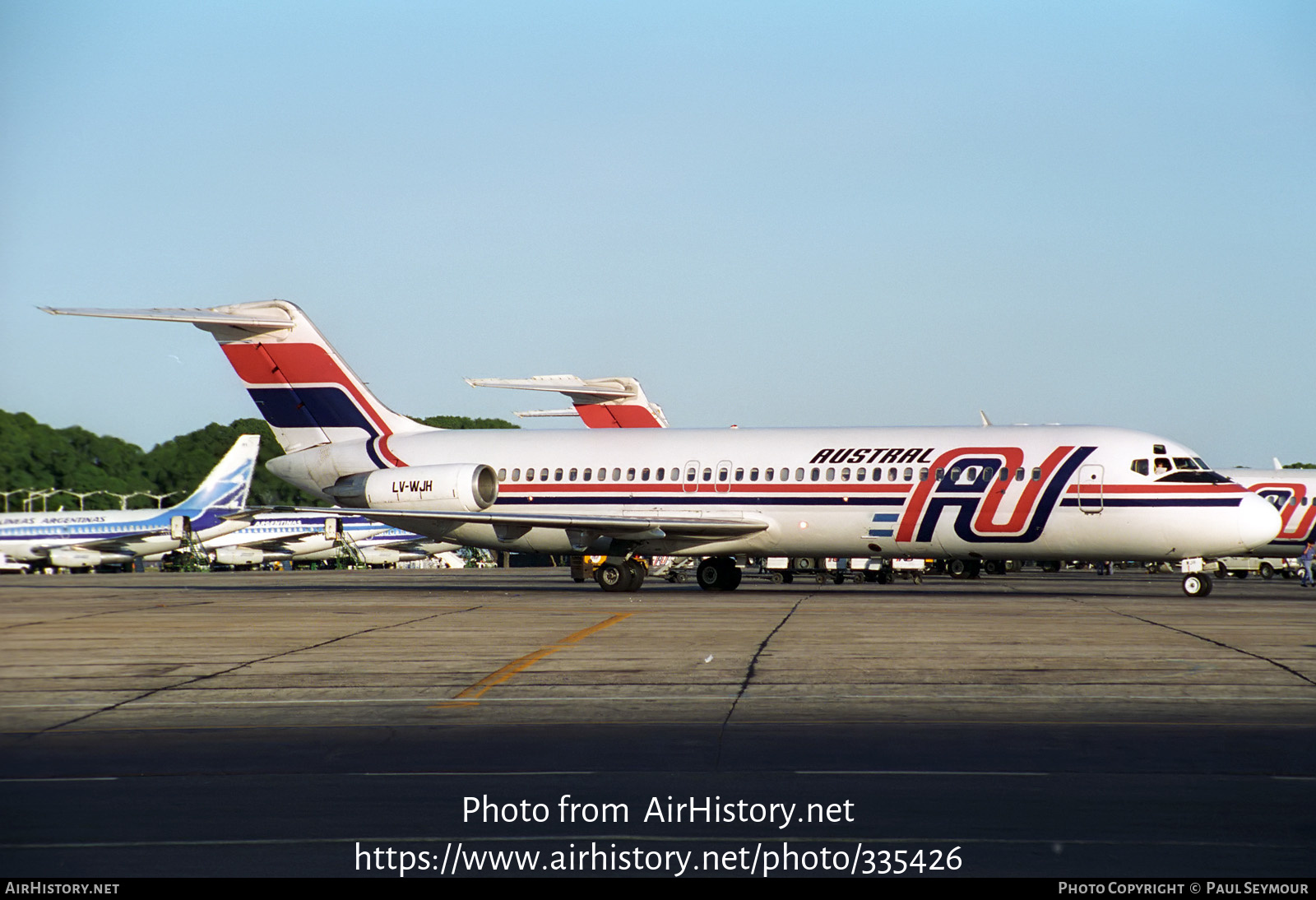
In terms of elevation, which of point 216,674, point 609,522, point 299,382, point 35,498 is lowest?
point 35,498

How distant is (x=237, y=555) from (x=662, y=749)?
82.2 meters

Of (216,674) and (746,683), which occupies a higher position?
(216,674)

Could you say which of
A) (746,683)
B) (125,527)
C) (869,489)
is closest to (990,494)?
(869,489)

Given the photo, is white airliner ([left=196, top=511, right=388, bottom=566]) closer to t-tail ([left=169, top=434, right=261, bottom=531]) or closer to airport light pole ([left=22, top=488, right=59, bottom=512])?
t-tail ([left=169, top=434, right=261, bottom=531])

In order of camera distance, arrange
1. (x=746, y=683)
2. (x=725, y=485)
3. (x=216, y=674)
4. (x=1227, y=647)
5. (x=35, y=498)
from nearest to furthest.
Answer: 1. (x=746, y=683)
2. (x=216, y=674)
3. (x=1227, y=647)
4. (x=725, y=485)
5. (x=35, y=498)

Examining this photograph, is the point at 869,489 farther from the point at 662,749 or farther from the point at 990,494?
the point at 662,749

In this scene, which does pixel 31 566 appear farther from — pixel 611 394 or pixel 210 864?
pixel 210 864

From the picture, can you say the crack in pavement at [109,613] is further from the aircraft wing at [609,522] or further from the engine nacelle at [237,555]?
the engine nacelle at [237,555]

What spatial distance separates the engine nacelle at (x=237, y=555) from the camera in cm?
8706

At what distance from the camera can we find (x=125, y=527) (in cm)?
8081

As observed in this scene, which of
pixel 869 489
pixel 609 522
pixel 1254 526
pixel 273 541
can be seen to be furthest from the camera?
pixel 273 541

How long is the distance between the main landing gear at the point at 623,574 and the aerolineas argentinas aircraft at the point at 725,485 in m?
0.06

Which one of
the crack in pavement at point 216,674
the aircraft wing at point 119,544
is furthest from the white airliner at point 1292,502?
the aircraft wing at point 119,544

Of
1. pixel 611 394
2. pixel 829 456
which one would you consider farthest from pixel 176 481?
pixel 829 456
